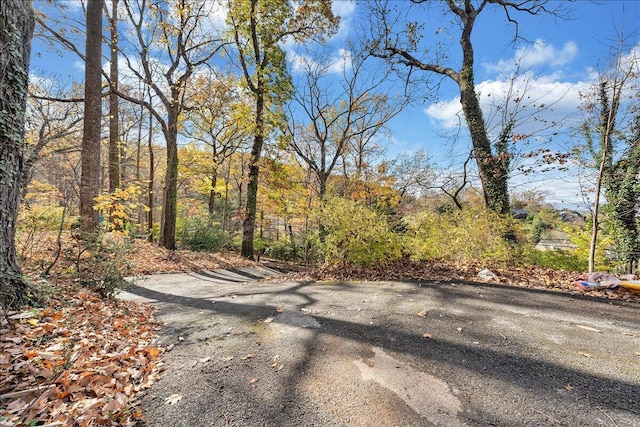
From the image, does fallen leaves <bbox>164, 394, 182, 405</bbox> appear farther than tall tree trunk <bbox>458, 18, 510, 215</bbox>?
No

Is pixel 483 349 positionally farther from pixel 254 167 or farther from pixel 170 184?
pixel 170 184

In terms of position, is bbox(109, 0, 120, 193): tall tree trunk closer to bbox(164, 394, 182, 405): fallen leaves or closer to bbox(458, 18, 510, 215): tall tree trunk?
bbox(164, 394, 182, 405): fallen leaves

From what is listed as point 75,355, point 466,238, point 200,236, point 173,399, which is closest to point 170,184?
point 200,236

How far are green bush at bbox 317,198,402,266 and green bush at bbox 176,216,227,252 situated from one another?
8.53 metres

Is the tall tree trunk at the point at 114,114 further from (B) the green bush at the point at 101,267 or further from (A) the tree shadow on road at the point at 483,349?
(A) the tree shadow on road at the point at 483,349

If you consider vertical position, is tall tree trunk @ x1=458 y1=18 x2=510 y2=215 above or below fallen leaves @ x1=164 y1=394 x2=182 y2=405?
above

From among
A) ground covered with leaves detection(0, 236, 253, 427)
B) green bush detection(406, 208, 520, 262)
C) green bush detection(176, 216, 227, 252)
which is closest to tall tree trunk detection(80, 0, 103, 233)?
ground covered with leaves detection(0, 236, 253, 427)

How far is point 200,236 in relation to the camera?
13.0m

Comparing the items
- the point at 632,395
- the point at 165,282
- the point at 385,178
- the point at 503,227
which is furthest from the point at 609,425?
the point at 385,178

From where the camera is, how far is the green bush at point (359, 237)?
6.42m

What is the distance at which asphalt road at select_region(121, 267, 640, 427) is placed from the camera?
1797 millimetres

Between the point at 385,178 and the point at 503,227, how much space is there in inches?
386

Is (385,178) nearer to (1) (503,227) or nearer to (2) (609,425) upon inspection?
(1) (503,227)

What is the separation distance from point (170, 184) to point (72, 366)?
9.10m
